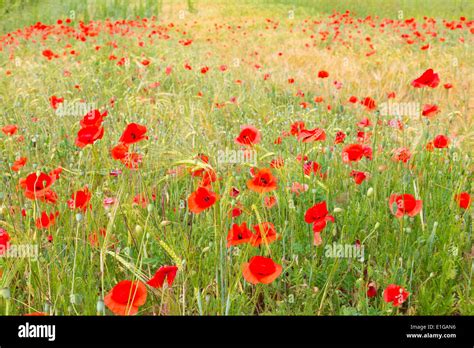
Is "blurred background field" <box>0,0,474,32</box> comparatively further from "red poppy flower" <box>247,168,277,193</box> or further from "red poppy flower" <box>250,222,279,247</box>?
"red poppy flower" <box>250,222,279,247</box>

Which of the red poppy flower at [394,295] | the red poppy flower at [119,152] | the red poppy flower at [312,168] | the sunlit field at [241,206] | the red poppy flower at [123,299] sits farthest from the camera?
the red poppy flower at [312,168]

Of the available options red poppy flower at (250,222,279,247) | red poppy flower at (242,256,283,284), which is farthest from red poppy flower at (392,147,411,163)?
red poppy flower at (242,256,283,284)

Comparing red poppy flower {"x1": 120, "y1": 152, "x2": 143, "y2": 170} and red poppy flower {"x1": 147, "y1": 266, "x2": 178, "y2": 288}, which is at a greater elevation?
red poppy flower {"x1": 120, "y1": 152, "x2": 143, "y2": 170}

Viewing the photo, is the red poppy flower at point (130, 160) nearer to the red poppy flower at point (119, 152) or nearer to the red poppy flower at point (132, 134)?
the red poppy flower at point (119, 152)

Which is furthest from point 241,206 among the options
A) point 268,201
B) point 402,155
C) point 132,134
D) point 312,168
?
point 402,155

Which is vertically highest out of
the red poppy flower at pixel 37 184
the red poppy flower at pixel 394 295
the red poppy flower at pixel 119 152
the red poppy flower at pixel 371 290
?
the red poppy flower at pixel 119 152

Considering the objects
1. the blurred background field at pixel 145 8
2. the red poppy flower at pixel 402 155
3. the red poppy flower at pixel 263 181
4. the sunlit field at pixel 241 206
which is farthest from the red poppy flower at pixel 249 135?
the blurred background field at pixel 145 8

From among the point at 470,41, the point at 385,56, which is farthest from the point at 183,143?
the point at 470,41

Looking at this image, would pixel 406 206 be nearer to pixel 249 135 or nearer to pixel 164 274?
pixel 249 135

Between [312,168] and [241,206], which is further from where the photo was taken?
[312,168]

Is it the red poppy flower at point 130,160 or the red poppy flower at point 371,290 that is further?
the red poppy flower at point 130,160
